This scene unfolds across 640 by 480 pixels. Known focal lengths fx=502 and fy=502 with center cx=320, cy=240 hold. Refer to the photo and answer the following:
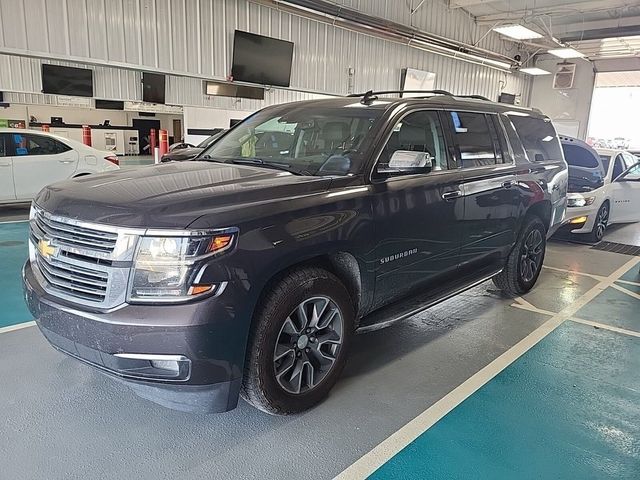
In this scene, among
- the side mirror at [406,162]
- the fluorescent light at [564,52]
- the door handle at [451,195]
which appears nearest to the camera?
the side mirror at [406,162]

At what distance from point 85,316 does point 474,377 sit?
2281mm

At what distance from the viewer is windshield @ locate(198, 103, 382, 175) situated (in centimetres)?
292

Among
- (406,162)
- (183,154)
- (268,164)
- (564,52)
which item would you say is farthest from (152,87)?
(564,52)

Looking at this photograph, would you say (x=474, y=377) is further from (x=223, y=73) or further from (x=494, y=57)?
(x=494, y=57)

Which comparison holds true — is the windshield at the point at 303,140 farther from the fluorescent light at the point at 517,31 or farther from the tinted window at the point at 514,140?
the fluorescent light at the point at 517,31

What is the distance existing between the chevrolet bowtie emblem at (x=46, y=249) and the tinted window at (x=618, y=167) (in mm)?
7833

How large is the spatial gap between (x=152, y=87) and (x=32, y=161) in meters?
3.79

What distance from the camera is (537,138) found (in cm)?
472

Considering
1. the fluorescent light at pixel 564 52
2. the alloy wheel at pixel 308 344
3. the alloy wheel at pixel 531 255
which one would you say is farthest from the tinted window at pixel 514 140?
the fluorescent light at pixel 564 52

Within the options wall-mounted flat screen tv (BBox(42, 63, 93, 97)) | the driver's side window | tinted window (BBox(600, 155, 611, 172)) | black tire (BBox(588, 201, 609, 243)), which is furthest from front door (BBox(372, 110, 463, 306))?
wall-mounted flat screen tv (BBox(42, 63, 93, 97))

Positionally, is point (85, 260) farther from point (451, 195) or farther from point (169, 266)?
point (451, 195)

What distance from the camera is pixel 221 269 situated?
2105mm

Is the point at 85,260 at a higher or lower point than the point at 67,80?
lower

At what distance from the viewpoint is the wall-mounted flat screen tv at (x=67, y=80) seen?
9.95 m
